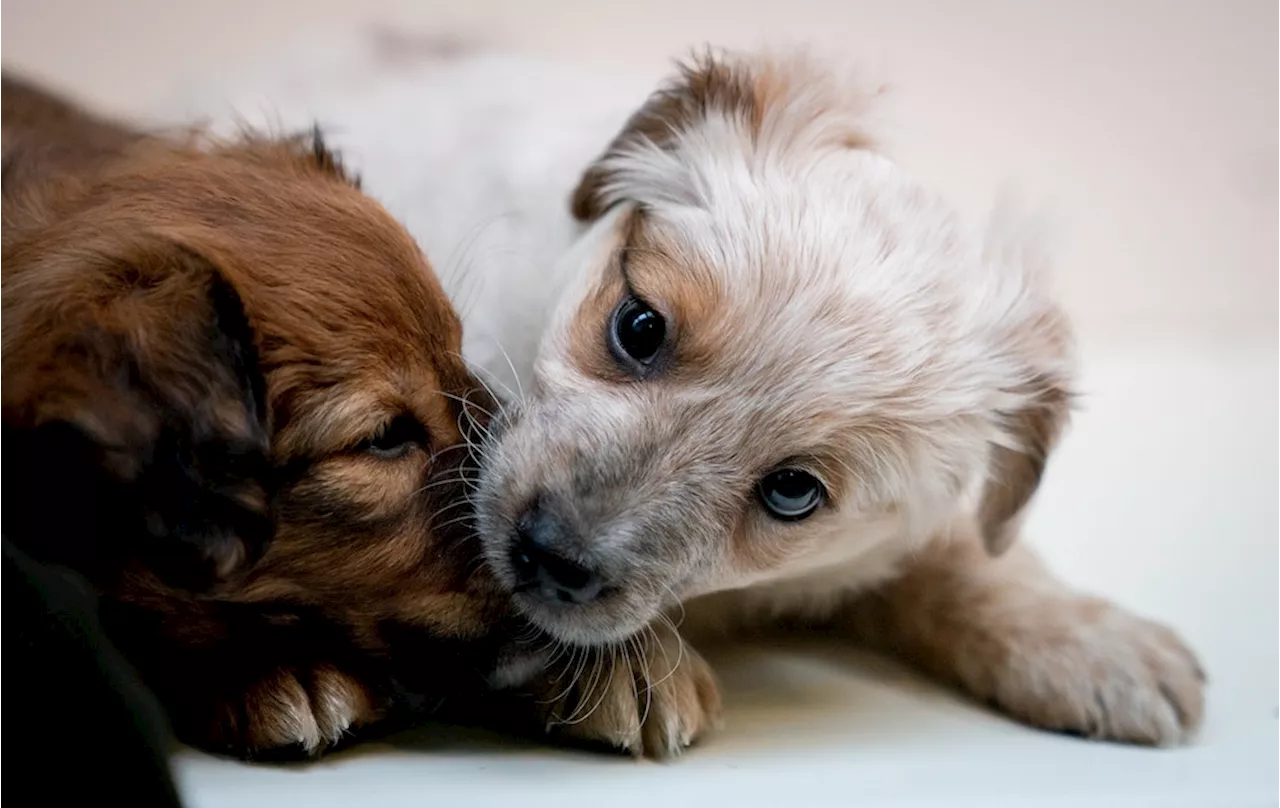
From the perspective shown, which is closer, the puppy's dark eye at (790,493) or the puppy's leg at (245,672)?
the puppy's leg at (245,672)

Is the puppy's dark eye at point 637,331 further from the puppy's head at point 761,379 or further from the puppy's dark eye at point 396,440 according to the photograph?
the puppy's dark eye at point 396,440

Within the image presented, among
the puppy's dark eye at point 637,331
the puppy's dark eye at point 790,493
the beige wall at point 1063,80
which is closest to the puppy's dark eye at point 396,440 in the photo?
the puppy's dark eye at point 637,331

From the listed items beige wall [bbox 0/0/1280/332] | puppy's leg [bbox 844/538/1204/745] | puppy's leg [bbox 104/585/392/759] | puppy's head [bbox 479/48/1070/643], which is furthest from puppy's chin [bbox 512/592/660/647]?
beige wall [bbox 0/0/1280/332]

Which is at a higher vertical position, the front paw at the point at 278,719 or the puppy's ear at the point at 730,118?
the puppy's ear at the point at 730,118

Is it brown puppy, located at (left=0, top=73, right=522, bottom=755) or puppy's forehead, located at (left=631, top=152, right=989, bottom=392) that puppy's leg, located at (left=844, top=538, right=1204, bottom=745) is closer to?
puppy's forehead, located at (left=631, top=152, right=989, bottom=392)

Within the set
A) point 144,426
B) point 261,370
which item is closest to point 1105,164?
point 261,370

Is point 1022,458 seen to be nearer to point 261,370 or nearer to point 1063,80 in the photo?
point 261,370
